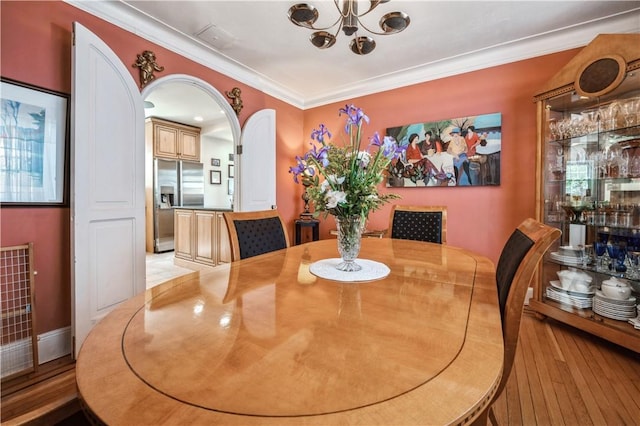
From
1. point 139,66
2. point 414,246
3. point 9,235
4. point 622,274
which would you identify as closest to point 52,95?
point 139,66

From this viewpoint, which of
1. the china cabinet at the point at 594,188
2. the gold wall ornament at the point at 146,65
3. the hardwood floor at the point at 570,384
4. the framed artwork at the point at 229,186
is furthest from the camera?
the framed artwork at the point at 229,186

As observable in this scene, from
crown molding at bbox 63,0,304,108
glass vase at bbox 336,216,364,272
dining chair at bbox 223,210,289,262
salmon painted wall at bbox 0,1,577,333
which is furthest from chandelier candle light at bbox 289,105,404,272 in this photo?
crown molding at bbox 63,0,304,108

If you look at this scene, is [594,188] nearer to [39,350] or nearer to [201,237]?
[39,350]

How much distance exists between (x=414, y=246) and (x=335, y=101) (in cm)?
279

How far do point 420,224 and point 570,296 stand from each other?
1.30 metres

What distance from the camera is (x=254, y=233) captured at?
194 centimetres

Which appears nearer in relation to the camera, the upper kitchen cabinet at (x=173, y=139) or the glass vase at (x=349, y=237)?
the glass vase at (x=349, y=237)

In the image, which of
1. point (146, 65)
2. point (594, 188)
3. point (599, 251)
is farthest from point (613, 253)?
point (146, 65)

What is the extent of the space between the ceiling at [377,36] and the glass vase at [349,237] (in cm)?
189

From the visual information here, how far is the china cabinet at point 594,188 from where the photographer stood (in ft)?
6.68

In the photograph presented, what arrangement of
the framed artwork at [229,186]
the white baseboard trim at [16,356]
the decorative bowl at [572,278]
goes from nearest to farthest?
1. the white baseboard trim at [16,356]
2. the decorative bowl at [572,278]
3. the framed artwork at [229,186]

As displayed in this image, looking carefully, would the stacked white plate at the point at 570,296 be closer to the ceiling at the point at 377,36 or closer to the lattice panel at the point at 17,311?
the ceiling at the point at 377,36

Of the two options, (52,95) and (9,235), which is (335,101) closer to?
(52,95)

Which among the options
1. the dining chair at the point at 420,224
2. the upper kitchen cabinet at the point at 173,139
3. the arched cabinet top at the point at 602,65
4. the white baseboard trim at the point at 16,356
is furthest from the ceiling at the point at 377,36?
the upper kitchen cabinet at the point at 173,139
